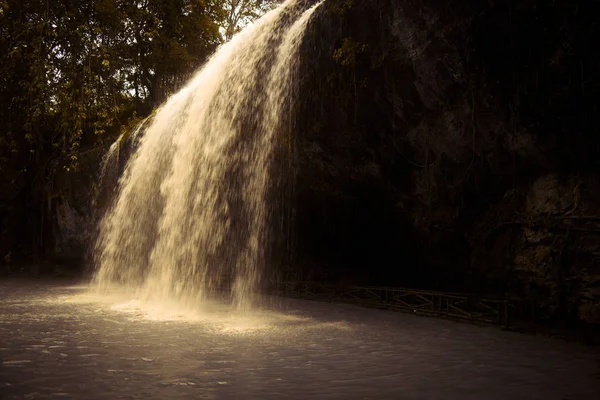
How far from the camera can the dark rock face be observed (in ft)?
32.6

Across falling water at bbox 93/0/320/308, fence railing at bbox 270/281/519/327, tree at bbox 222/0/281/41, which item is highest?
tree at bbox 222/0/281/41

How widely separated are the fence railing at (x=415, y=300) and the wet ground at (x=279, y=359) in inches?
23.0

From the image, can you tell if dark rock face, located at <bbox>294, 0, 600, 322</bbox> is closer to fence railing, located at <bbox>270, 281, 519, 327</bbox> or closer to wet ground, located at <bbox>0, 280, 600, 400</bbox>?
fence railing, located at <bbox>270, 281, 519, 327</bbox>

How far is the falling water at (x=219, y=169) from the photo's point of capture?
47.6 ft

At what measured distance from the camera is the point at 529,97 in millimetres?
10188

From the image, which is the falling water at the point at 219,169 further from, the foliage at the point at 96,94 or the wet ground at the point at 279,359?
the wet ground at the point at 279,359

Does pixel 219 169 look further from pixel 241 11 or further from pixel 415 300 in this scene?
pixel 241 11

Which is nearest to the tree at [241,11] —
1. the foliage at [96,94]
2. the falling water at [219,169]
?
the foliage at [96,94]

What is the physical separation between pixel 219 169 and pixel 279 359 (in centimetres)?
907

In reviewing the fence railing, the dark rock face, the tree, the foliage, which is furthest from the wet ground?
the tree

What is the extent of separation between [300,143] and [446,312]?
610 centimetres

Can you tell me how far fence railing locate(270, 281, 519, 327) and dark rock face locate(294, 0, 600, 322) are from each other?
0.79m

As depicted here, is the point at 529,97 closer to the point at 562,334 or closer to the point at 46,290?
the point at 562,334

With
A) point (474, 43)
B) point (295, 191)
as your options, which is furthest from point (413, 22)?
point (295, 191)
